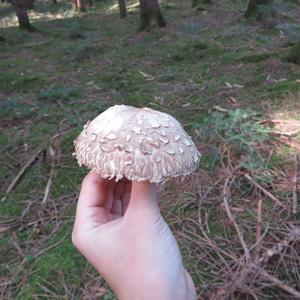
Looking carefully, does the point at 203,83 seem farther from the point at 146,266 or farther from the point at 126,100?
the point at 146,266

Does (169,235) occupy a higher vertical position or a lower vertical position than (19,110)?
higher

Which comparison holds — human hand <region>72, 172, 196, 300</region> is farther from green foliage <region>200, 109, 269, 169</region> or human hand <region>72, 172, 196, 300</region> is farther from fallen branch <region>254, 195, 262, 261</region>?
green foliage <region>200, 109, 269, 169</region>

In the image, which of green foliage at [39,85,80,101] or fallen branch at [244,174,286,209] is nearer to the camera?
fallen branch at [244,174,286,209]

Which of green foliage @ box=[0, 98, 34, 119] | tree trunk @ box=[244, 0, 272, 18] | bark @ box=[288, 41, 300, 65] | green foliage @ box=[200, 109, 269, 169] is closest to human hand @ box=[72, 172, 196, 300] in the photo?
green foliage @ box=[200, 109, 269, 169]

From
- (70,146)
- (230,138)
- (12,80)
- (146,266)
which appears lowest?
(12,80)

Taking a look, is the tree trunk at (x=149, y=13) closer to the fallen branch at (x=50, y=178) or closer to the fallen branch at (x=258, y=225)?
the fallen branch at (x=50, y=178)

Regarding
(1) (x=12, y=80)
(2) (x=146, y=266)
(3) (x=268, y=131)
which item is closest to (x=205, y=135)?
(3) (x=268, y=131)

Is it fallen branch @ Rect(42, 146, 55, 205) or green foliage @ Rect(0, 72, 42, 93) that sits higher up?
fallen branch @ Rect(42, 146, 55, 205)

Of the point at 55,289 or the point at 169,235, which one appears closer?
the point at 169,235
